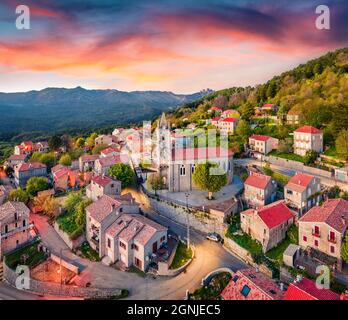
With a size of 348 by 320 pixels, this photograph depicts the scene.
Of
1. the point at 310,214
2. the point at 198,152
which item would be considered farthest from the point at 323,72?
the point at 310,214

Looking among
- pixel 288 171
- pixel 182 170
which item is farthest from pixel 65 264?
pixel 288 171

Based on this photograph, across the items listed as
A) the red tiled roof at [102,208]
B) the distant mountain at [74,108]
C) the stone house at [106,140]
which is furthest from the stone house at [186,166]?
the distant mountain at [74,108]

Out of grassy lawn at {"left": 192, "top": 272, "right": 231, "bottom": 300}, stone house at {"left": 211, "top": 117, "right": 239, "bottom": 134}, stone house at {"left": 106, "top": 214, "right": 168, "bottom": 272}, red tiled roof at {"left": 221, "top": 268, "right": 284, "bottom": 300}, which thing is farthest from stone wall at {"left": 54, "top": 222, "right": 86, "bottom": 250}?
stone house at {"left": 211, "top": 117, "right": 239, "bottom": 134}

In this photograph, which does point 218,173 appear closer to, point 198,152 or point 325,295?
point 198,152

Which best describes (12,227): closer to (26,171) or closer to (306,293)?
(26,171)

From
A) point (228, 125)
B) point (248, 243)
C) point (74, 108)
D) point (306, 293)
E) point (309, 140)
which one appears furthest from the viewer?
point (74, 108)

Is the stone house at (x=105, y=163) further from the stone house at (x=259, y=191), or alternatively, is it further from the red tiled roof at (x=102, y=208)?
the stone house at (x=259, y=191)

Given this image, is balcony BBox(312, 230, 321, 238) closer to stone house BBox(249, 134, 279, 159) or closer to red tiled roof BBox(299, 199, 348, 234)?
red tiled roof BBox(299, 199, 348, 234)
